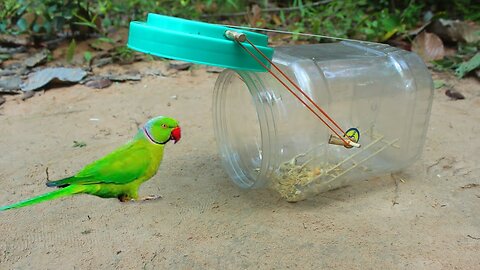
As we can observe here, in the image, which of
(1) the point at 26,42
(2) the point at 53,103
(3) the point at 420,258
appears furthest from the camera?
(1) the point at 26,42

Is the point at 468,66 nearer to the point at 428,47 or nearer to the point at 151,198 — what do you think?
the point at 428,47

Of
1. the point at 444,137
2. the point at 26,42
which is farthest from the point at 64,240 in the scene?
the point at 26,42

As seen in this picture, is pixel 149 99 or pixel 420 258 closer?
pixel 420 258

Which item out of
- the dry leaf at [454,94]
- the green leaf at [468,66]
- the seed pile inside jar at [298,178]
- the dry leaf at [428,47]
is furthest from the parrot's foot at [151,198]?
the dry leaf at [428,47]

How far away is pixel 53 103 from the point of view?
2.01 meters

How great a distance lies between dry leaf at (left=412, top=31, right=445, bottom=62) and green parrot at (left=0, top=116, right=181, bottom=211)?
170cm

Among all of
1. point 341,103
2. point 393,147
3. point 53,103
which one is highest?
point 341,103

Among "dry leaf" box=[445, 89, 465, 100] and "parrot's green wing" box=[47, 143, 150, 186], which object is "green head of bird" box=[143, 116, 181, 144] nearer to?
"parrot's green wing" box=[47, 143, 150, 186]

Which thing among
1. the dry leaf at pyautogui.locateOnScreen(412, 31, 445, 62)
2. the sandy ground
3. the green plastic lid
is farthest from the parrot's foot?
the dry leaf at pyautogui.locateOnScreen(412, 31, 445, 62)

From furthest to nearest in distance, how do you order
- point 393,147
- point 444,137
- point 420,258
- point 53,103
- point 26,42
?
point 26,42
point 53,103
point 444,137
point 393,147
point 420,258

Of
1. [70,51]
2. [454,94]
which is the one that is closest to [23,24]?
[70,51]

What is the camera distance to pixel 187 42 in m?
1.00

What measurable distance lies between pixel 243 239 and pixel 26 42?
6.35 ft

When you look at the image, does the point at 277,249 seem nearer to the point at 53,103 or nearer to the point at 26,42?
the point at 53,103
